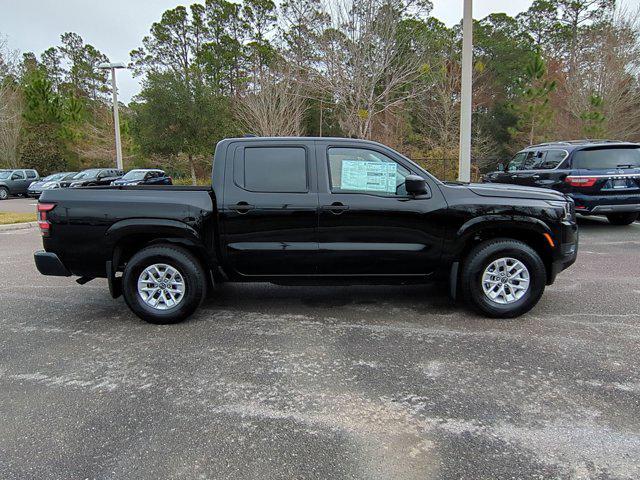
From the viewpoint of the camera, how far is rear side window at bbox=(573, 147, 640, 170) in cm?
926

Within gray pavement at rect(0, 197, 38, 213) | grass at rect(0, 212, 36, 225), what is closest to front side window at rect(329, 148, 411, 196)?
grass at rect(0, 212, 36, 225)

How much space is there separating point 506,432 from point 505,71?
3878 cm

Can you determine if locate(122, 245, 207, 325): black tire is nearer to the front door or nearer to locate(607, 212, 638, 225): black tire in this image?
the front door

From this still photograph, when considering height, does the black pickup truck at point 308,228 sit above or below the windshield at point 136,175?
below

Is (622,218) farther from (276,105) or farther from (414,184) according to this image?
(276,105)

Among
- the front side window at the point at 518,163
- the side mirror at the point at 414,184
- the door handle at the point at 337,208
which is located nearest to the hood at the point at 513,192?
the side mirror at the point at 414,184

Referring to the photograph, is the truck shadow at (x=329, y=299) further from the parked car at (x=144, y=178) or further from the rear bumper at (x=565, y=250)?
the parked car at (x=144, y=178)

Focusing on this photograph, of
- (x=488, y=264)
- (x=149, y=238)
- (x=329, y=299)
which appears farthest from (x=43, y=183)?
(x=488, y=264)

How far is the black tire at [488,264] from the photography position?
461 centimetres

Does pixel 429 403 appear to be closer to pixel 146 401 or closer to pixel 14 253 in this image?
pixel 146 401

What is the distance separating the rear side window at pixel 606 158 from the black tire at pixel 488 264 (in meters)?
5.97

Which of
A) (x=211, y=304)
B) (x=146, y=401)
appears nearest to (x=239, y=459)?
(x=146, y=401)

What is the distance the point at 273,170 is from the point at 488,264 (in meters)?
2.43

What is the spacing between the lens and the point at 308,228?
462cm
